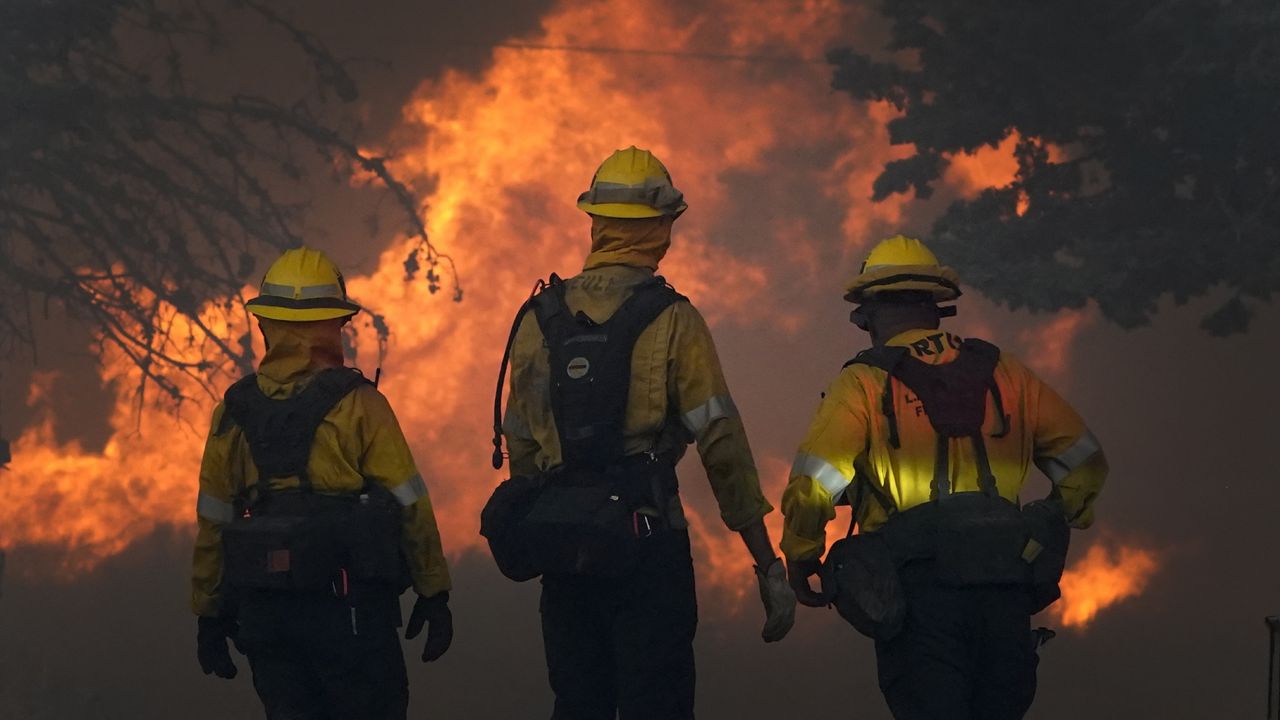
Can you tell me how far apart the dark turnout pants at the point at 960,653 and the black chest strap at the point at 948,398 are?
284 mm

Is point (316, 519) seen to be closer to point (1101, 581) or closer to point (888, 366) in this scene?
point (888, 366)

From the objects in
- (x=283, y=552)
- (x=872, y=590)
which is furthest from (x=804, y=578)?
(x=283, y=552)

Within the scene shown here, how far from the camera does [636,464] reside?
15.7 feet

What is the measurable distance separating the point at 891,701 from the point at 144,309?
A: 252 inches

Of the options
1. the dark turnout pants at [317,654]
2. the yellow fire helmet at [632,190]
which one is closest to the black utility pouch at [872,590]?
the yellow fire helmet at [632,190]

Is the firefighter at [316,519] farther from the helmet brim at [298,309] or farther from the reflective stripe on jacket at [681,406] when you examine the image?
the reflective stripe on jacket at [681,406]

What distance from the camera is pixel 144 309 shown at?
32.3ft

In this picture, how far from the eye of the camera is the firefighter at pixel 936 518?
4.55m

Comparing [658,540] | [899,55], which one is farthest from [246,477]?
[899,55]

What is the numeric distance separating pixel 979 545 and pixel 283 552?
77.3 inches

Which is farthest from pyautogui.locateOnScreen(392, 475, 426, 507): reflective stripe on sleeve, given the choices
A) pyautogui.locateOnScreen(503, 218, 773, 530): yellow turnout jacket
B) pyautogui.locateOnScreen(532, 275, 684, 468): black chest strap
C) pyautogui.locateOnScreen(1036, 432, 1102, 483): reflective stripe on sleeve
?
pyautogui.locateOnScreen(1036, 432, 1102, 483): reflective stripe on sleeve

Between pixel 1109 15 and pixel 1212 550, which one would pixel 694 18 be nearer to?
pixel 1109 15

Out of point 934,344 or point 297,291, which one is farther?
point 297,291

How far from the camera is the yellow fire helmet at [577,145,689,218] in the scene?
4.97 meters
